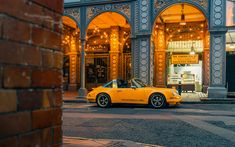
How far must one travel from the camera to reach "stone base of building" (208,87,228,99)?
55.7ft

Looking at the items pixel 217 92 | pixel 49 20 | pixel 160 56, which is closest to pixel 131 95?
pixel 217 92

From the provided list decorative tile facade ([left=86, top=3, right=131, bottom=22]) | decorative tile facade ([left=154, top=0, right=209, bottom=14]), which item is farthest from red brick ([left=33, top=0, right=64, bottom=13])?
decorative tile facade ([left=86, top=3, right=131, bottom=22])

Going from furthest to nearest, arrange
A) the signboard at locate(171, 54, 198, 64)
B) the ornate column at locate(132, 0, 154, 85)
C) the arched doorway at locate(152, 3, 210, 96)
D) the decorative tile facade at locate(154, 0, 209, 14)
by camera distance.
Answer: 1. the arched doorway at locate(152, 3, 210, 96)
2. the signboard at locate(171, 54, 198, 64)
3. the ornate column at locate(132, 0, 154, 85)
4. the decorative tile facade at locate(154, 0, 209, 14)

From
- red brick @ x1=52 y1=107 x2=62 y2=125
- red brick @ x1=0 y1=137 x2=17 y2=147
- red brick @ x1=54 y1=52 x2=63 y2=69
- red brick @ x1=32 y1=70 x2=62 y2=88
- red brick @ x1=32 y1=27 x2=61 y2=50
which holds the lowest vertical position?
red brick @ x1=0 y1=137 x2=17 y2=147

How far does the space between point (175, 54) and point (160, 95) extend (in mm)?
10329

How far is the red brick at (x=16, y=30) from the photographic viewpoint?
1275 mm

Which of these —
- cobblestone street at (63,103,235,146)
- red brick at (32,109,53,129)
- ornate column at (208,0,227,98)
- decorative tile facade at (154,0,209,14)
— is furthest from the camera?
decorative tile facade at (154,0,209,14)

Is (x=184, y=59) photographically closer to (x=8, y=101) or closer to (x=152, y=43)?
(x=152, y=43)

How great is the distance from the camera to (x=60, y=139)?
5.57 ft

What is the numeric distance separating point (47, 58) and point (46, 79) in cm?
12

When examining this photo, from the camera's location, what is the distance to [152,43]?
19531 mm

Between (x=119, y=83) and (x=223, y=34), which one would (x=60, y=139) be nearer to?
(x=119, y=83)

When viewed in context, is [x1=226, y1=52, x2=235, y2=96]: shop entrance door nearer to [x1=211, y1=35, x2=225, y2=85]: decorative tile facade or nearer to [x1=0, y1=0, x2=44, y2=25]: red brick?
[x1=211, y1=35, x2=225, y2=85]: decorative tile facade

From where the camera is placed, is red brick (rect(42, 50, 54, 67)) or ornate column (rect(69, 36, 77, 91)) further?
ornate column (rect(69, 36, 77, 91))
